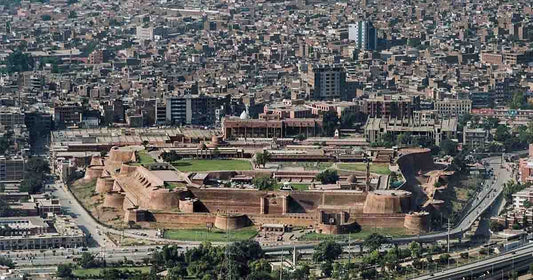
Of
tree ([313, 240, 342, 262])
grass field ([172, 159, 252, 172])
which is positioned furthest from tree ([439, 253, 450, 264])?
grass field ([172, 159, 252, 172])

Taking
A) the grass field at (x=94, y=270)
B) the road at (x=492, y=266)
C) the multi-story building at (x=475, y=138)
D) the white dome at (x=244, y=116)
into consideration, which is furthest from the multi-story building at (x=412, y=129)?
the grass field at (x=94, y=270)

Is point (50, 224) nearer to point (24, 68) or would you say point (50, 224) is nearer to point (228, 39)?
point (24, 68)

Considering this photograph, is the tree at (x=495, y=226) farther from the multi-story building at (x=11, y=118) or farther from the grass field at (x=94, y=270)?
the multi-story building at (x=11, y=118)

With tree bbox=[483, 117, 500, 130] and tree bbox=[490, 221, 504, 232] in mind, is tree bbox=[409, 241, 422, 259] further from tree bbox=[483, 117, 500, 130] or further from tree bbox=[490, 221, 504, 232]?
tree bbox=[483, 117, 500, 130]

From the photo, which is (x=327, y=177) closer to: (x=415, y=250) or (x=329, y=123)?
(x=415, y=250)

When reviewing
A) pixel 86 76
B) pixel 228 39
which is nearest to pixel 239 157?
pixel 86 76
